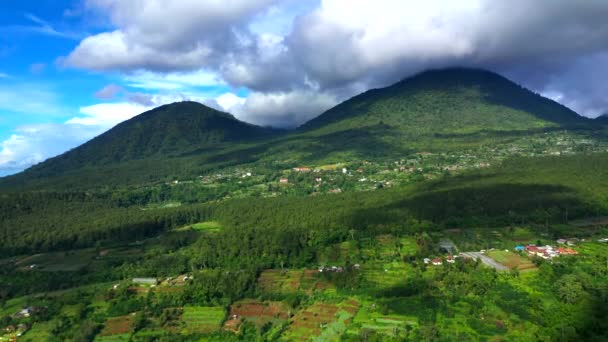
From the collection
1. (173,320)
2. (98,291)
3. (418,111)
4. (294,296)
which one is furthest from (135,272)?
(418,111)

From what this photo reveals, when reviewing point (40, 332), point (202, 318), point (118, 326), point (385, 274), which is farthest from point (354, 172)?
point (40, 332)

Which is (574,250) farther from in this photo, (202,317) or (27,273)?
(27,273)

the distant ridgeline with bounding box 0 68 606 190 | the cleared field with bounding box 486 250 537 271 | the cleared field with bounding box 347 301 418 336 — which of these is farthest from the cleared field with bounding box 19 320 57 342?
the distant ridgeline with bounding box 0 68 606 190

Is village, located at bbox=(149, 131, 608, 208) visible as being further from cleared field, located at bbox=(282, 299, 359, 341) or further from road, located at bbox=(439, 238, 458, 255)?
cleared field, located at bbox=(282, 299, 359, 341)

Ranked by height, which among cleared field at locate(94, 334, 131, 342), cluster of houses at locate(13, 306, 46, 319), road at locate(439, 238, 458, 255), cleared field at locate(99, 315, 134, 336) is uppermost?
cluster of houses at locate(13, 306, 46, 319)

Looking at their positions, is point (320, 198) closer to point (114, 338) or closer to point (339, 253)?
point (339, 253)
